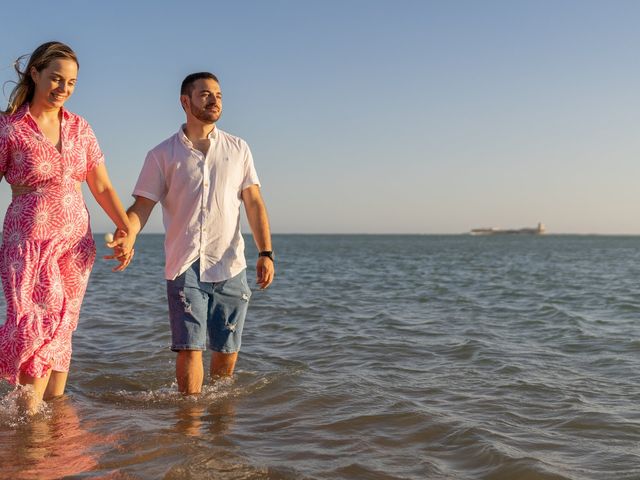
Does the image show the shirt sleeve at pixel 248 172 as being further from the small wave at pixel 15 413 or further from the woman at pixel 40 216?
the small wave at pixel 15 413

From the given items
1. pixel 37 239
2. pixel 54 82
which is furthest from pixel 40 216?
pixel 54 82

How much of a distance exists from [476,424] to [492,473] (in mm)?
871

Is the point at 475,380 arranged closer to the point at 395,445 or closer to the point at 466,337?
the point at 395,445

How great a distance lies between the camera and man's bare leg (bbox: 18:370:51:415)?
3834 mm

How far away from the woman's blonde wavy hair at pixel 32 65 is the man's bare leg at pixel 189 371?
1767mm

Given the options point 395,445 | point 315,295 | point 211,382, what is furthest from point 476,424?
point 315,295

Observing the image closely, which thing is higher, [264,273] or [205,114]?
[205,114]

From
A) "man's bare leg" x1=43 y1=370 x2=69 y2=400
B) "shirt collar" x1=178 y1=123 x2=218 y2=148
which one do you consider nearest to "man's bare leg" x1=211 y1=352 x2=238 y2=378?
"man's bare leg" x1=43 y1=370 x2=69 y2=400

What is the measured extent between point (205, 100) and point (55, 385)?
1992 millimetres

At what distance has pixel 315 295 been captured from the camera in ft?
47.1

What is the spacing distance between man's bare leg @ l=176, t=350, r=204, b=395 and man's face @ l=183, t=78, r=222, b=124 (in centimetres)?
150

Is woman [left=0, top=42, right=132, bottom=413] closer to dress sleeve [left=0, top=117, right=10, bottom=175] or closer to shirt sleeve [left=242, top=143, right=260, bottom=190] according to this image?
dress sleeve [left=0, top=117, right=10, bottom=175]

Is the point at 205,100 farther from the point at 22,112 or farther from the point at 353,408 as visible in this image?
the point at 353,408

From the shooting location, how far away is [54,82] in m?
3.73
